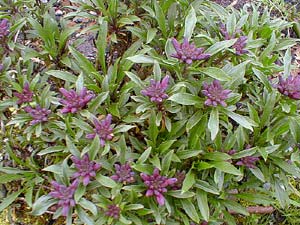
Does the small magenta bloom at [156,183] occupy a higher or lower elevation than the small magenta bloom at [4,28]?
lower

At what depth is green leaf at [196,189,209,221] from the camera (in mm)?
2156

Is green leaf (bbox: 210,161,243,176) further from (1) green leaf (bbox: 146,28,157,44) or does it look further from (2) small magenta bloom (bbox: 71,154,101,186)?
(1) green leaf (bbox: 146,28,157,44)

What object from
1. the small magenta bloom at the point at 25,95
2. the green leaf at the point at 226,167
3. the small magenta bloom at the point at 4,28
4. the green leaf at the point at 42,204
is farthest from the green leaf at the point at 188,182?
the small magenta bloom at the point at 4,28

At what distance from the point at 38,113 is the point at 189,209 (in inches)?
32.4

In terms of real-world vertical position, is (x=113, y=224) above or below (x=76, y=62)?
below

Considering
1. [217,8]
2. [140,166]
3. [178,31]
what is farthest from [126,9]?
[140,166]

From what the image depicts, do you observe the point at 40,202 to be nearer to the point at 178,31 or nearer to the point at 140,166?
the point at 140,166

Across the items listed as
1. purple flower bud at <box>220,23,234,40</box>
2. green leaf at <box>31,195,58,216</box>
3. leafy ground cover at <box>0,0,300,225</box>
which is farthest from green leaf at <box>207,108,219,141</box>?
green leaf at <box>31,195,58,216</box>

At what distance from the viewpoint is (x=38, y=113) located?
2.21m

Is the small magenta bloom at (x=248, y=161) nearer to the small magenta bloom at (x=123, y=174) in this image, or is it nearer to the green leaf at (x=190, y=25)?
the small magenta bloom at (x=123, y=174)

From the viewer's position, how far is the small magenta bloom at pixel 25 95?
7.52 ft

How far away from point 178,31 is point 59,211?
116 cm

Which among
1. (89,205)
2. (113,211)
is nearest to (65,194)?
(89,205)

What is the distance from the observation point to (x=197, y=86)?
2.15 metres
